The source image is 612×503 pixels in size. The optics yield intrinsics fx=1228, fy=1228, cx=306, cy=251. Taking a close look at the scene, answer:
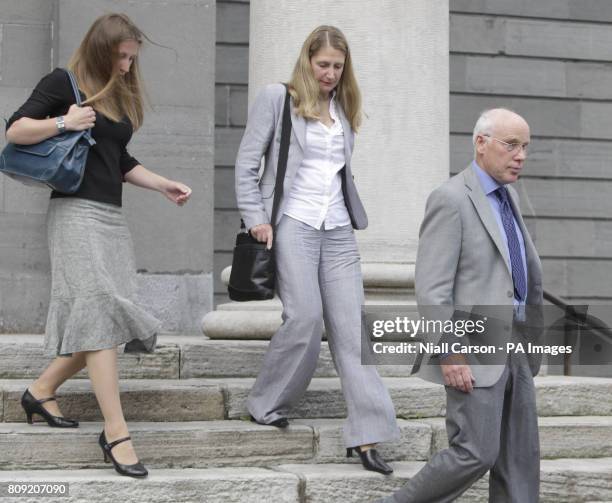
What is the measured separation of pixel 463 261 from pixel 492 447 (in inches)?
28.5

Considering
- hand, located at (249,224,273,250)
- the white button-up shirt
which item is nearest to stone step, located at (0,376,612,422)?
hand, located at (249,224,273,250)

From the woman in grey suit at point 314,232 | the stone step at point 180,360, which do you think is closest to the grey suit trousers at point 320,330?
the woman in grey suit at point 314,232

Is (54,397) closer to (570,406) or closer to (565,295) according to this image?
(570,406)

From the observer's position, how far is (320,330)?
18.7 ft

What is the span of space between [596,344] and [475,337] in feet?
14.0

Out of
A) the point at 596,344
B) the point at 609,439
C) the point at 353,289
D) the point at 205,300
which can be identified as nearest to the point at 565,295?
the point at 596,344

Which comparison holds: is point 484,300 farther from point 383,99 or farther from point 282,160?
point 383,99

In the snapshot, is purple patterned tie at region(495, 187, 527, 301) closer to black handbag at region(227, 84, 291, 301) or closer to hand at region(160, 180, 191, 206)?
black handbag at region(227, 84, 291, 301)

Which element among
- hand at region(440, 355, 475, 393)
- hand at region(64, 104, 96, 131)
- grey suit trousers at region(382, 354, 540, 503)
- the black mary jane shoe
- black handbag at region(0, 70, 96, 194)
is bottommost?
the black mary jane shoe

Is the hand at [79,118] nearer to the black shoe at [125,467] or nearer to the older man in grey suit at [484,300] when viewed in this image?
the black shoe at [125,467]

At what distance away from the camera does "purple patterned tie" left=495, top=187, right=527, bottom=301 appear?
190 inches

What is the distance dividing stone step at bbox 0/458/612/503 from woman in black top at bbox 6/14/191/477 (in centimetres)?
13

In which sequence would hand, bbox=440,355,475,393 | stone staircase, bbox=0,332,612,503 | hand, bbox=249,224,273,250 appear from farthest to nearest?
hand, bbox=249,224,273,250 < stone staircase, bbox=0,332,612,503 < hand, bbox=440,355,475,393

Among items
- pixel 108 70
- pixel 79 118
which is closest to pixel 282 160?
pixel 108 70
